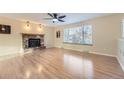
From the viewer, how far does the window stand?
805cm

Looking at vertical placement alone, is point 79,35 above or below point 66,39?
above

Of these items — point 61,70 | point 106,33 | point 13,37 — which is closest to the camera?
point 61,70

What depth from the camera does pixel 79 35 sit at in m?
8.96

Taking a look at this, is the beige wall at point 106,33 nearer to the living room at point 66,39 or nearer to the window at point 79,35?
the living room at point 66,39

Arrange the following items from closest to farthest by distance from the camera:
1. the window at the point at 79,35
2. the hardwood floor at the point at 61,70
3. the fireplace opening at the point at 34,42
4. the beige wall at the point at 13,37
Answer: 1. the hardwood floor at the point at 61,70
2. the beige wall at the point at 13,37
3. the window at the point at 79,35
4. the fireplace opening at the point at 34,42

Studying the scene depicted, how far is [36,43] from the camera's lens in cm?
959

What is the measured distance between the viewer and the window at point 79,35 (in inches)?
317

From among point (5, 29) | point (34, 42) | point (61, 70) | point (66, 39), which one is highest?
point (5, 29)

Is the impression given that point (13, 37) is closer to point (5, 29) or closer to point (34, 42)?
point (5, 29)

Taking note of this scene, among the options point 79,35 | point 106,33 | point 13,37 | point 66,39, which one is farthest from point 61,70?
point 66,39

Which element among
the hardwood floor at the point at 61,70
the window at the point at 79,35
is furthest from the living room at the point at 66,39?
the hardwood floor at the point at 61,70

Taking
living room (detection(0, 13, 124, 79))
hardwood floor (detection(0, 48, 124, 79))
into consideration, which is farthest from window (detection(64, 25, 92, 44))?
hardwood floor (detection(0, 48, 124, 79))

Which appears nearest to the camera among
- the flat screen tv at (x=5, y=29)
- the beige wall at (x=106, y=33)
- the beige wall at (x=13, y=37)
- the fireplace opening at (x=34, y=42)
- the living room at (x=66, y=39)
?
the living room at (x=66, y=39)
